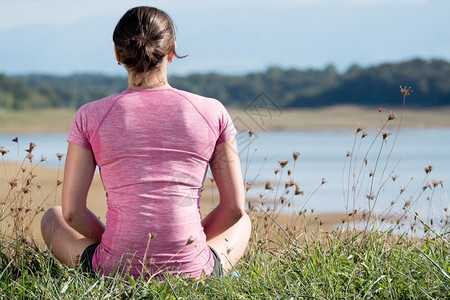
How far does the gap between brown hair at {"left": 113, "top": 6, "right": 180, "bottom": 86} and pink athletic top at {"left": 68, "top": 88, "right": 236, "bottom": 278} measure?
14 cm

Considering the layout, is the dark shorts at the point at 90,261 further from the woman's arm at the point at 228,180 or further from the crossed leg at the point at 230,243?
the woman's arm at the point at 228,180

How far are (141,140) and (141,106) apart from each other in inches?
6.5

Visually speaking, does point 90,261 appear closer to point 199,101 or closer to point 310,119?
point 199,101

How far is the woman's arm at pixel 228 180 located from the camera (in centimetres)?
309

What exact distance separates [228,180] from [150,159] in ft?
1.35

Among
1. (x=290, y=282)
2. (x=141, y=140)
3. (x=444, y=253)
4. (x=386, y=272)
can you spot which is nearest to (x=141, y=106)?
(x=141, y=140)

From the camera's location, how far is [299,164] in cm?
1609

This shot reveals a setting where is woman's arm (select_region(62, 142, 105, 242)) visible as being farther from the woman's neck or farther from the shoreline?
the shoreline

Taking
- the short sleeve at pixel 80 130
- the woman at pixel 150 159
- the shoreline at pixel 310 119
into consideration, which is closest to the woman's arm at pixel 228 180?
the woman at pixel 150 159

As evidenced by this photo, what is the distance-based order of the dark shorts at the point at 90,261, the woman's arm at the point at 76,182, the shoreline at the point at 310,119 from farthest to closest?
the shoreline at the point at 310,119 < the dark shorts at the point at 90,261 < the woman's arm at the point at 76,182

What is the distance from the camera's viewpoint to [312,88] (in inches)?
2517

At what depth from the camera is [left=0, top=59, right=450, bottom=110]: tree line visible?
5153cm

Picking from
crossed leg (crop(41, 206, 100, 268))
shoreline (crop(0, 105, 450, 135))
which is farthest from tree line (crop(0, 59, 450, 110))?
crossed leg (crop(41, 206, 100, 268))

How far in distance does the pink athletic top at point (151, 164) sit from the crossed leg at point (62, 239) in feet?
0.93
